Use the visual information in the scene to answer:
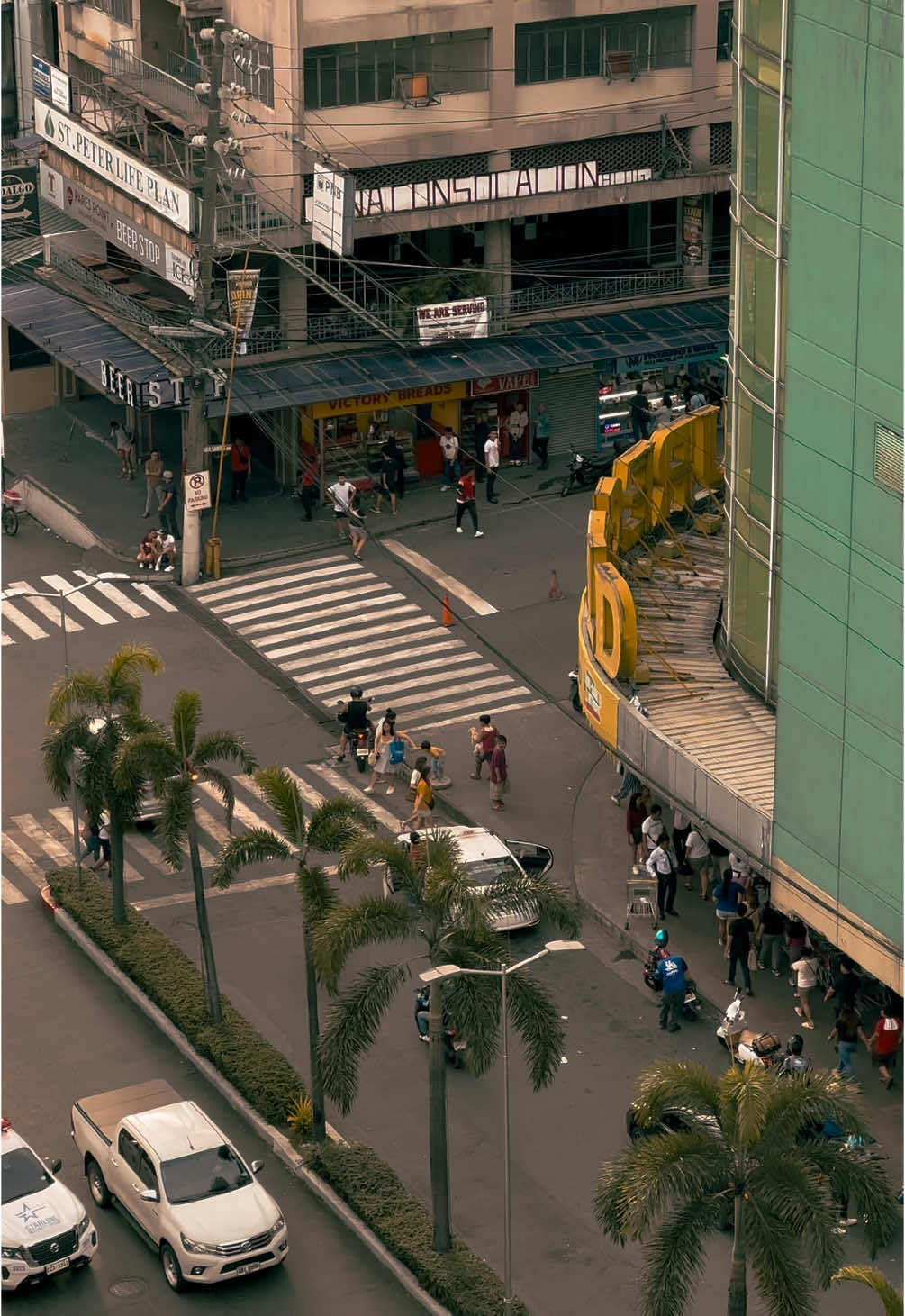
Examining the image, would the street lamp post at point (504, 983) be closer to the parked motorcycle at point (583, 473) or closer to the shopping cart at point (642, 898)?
the shopping cart at point (642, 898)

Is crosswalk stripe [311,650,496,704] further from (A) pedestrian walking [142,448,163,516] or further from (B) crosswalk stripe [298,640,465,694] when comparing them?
(A) pedestrian walking [142,448,163,516]

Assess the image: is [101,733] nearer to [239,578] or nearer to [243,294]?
[239,578]

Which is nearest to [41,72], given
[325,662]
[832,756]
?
[325,662]

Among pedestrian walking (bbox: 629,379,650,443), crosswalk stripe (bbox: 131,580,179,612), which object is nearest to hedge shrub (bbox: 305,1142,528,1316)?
crosswalk stripe (bbox: 131,580,179,612)

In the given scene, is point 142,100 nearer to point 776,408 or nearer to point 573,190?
point 573,190

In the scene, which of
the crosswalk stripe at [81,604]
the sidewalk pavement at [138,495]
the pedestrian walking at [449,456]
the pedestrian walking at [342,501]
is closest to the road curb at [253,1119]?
the crosswalk stripe at [81,604]

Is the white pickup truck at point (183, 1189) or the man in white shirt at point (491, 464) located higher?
the man in white shirt at point (491, 464)

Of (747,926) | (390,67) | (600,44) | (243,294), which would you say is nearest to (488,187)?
(390,67)
